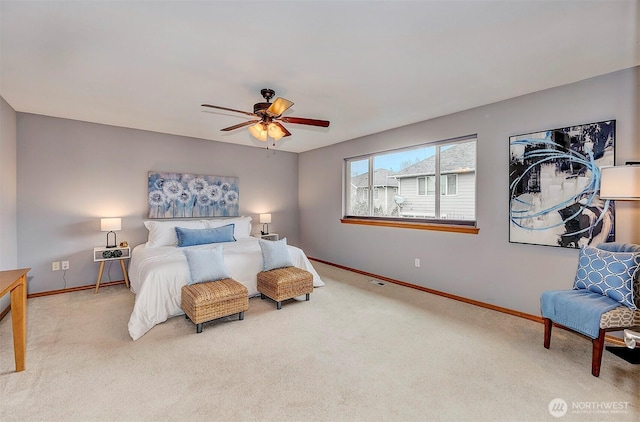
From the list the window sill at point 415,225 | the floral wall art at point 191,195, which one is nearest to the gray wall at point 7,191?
the floral wall art at point 191,195

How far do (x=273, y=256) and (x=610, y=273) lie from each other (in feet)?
10.8

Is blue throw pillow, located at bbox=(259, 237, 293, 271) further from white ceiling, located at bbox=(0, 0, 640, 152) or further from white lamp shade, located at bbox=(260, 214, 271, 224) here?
white lamp shade, located at bbox=(260, 214, 271, 224)

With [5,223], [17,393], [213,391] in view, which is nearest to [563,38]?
[213,391]

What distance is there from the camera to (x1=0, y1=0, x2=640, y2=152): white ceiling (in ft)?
5.91

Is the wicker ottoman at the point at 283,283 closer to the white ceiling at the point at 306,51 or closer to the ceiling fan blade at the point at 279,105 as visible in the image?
the ceiling fan blade at the point at 279,105

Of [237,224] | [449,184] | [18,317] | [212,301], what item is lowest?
[212,301]

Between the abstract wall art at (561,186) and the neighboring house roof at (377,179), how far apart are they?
1867mm

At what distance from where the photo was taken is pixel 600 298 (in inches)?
89.2

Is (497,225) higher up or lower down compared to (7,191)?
lower down

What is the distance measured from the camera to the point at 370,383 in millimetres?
2043

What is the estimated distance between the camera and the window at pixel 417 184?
3826 mm

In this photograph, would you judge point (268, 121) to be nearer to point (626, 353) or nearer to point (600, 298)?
point (600, 298)

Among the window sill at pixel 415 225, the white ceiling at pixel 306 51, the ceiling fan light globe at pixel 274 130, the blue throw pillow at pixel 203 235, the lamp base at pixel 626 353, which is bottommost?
the lamp base at pixel 626 353

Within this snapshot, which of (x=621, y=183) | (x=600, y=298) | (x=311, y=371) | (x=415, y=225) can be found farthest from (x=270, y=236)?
(x=621, y=183)
